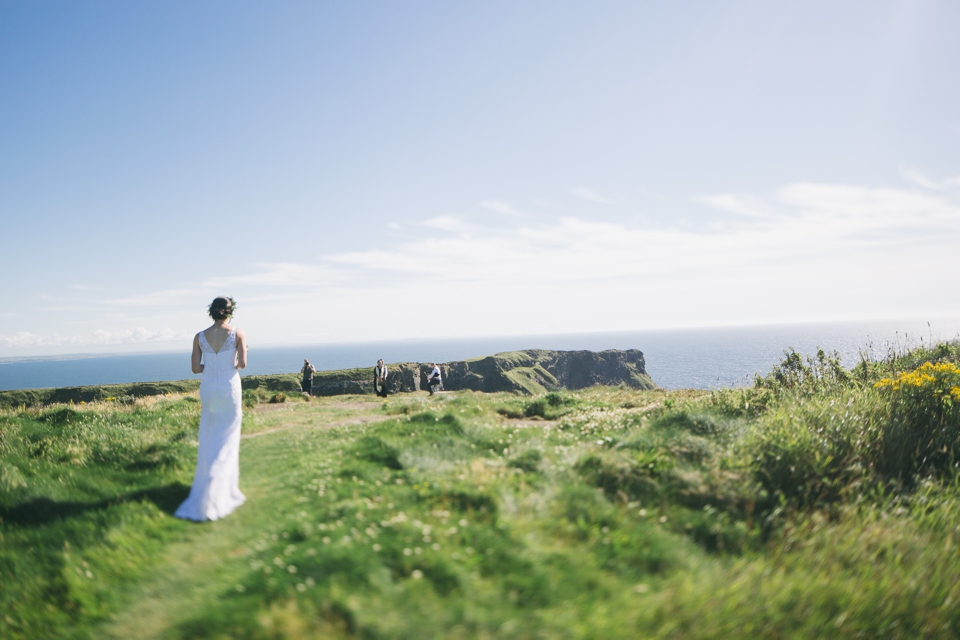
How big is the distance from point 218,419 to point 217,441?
18.7 inches

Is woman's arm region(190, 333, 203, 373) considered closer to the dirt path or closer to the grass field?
the grass field

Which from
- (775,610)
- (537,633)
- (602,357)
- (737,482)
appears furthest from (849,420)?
(602,357)

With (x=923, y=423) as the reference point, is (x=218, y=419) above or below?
above

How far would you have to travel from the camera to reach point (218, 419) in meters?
8.33

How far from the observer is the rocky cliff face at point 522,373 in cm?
10812

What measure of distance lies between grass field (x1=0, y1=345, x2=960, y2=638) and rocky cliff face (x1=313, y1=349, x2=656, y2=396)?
6753cm

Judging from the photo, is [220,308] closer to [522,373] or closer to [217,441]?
[217,441]

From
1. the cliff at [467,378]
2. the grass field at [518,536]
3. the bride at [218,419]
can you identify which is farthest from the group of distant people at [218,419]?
the cliff at [467,378]

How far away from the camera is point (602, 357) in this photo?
6363 inches

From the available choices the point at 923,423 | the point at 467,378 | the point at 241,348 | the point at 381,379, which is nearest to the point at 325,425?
the point at 241,348

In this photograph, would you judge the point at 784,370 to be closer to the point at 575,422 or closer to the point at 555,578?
the point at 575,422

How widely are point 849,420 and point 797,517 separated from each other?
437 centimetres

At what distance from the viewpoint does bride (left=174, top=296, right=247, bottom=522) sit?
7.26m

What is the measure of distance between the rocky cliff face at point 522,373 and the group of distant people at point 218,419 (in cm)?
6677
